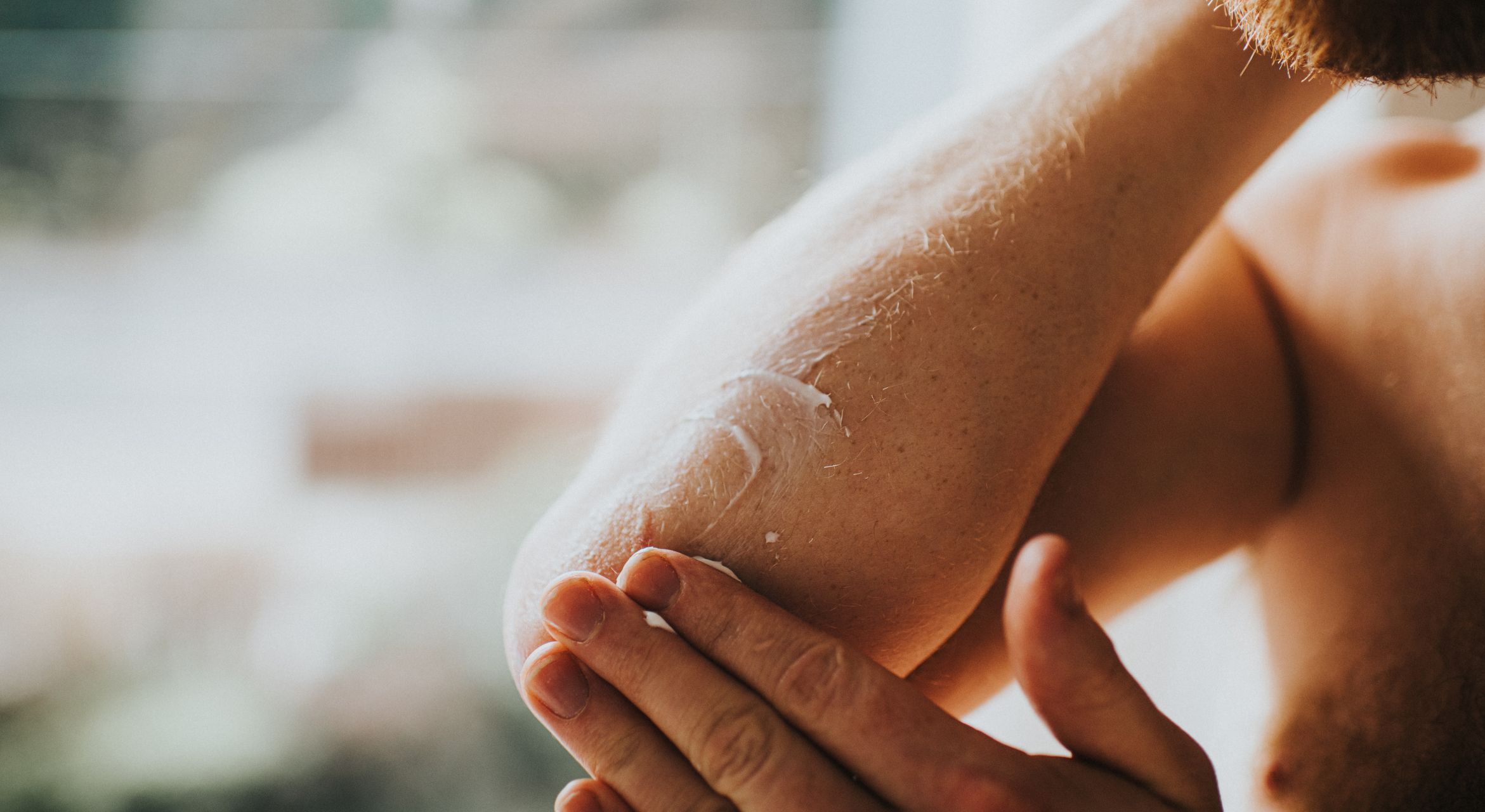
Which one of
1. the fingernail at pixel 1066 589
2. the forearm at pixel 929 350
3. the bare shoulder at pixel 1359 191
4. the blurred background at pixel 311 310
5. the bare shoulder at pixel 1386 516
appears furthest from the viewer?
the blurred background at pixel 311 310

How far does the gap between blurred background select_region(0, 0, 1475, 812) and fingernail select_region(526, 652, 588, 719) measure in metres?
1.47

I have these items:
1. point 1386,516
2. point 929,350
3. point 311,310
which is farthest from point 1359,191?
point 311,310

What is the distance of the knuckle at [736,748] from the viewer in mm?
410

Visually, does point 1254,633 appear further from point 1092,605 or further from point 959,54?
point 959,54

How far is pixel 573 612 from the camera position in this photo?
0.43 metres

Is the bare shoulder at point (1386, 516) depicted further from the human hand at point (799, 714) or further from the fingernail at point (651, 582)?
the fingernail at point (651, 582)

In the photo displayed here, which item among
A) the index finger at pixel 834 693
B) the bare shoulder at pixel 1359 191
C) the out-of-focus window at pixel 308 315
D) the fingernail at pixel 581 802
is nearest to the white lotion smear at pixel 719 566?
the index finger at pixel 834 693

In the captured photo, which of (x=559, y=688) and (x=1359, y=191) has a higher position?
(x=1359, y=191)

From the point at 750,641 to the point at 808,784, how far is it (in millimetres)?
69

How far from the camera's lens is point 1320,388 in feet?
2.24

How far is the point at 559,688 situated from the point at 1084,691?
247 millimetres

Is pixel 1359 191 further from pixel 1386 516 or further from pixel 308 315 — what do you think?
pixel 308 315

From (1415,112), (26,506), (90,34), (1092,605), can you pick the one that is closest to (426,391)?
(26,506)

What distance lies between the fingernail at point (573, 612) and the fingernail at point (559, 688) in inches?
0.8
